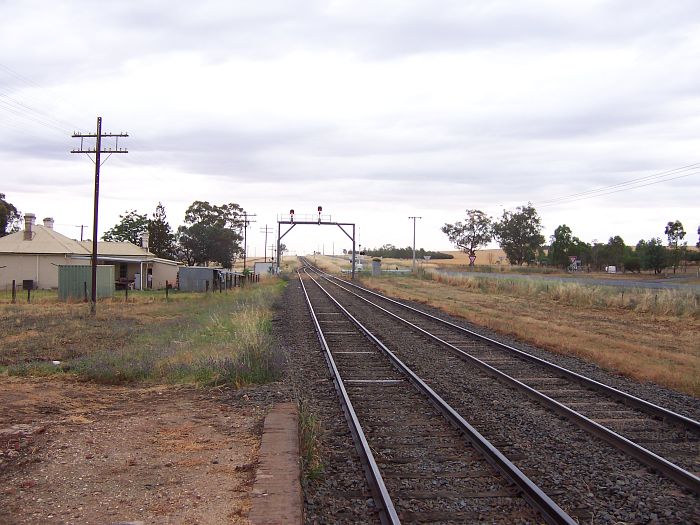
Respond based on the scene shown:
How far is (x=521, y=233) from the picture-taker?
111562 millimetres

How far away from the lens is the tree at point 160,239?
7438cm

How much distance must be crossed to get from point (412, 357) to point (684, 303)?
17009mm

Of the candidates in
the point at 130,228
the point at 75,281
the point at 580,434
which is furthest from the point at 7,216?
the point at 580,434

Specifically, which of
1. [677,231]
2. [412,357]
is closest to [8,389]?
[412,357]

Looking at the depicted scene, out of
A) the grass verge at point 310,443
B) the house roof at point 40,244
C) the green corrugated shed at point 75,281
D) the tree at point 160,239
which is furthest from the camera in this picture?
the tree at point 160,239

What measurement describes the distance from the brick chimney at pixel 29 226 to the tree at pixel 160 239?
25.8 metres

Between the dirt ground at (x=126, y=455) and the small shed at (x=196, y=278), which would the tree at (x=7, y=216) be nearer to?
the small shed at (x=196, y=278)

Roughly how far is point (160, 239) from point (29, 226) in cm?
2721

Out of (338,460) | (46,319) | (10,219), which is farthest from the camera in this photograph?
(10,219)

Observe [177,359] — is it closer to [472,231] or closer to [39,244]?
[39,244]

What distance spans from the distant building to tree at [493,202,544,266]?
243ft

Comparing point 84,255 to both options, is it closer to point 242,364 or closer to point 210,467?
point 242,364

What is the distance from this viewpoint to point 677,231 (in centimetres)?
9144

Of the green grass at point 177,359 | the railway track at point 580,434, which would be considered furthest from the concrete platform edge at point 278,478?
the green grass at point 177,359
